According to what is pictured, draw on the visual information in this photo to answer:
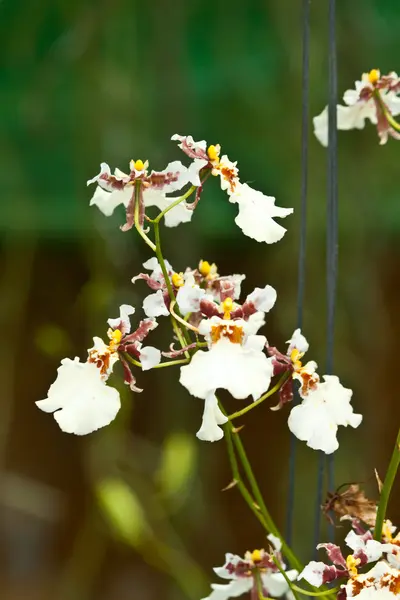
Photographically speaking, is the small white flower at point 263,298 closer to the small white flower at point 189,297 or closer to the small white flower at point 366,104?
the small white flower at point 189,297

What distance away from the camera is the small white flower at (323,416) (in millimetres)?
345

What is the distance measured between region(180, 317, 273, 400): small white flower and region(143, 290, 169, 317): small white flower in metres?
0.04

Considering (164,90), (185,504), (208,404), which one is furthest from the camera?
(185,504)

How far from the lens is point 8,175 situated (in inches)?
38.0

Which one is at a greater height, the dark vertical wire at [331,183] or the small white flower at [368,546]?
the dark vertical wire at [331,183]

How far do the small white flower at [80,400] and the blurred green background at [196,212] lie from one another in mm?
493

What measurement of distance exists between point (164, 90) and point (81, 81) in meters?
0.12

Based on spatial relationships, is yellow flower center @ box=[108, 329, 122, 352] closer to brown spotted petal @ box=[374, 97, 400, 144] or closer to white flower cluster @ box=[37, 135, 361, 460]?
white flower cluster @ box=[37, 135, 361, 460]

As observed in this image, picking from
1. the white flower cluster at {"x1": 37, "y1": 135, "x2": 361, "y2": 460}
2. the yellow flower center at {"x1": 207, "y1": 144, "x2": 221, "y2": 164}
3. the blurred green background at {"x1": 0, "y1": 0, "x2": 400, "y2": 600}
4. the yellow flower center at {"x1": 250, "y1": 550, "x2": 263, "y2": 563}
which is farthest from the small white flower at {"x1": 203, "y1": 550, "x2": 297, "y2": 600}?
the blurred green background at {"x1": 0, "y1": 0, "x2": 400, "y2": 600}

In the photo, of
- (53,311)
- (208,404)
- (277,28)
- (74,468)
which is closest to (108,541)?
(74,468)

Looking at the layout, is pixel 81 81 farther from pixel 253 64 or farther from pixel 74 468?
pixel 74 468

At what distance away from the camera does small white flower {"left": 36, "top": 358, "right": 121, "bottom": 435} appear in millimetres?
340

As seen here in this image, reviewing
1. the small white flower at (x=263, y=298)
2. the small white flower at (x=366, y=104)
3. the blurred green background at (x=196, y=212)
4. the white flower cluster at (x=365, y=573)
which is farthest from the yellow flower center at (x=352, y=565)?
the blurred green background at (x=196, y=212)

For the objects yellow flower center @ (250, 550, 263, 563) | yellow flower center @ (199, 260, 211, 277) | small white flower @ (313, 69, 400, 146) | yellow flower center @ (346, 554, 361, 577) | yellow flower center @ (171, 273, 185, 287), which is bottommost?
yellow flower center @ (250, 550, 263, 563)
